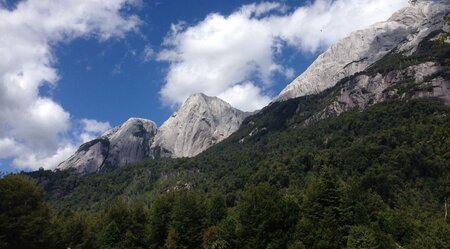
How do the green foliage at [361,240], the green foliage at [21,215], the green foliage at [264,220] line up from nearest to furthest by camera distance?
the green foliage at [361,240] < the green foliage at [21,215] < the green foliage at [264,220]

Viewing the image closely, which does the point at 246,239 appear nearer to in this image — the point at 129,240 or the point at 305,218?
the point at 305,218

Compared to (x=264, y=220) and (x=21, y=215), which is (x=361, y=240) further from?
(x=21, y=215)

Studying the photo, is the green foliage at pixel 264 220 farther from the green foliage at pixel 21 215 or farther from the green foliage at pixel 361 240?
the green foliage at pixel 21 215

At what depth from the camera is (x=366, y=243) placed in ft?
228

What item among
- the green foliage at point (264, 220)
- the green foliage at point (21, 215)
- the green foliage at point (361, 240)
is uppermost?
the green foliage at point (21, 215)

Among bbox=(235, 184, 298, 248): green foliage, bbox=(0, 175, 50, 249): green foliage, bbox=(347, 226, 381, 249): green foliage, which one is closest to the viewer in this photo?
bbox=(347, 226, 381, 249): green foliage

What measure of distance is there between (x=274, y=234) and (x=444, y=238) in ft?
93.8

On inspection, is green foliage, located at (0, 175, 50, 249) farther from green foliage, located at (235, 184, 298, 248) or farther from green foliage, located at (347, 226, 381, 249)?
green foliage, located at (347, 226, 381, 249)

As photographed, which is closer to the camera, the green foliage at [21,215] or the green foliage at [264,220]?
the green foliage at [21,215]

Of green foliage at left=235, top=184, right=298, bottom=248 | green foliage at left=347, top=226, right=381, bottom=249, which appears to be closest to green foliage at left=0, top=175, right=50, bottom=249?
green foliage at left=235, top=184, right=298, bottom=248

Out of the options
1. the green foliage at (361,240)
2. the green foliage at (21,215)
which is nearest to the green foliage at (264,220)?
the green foliage at (361,240)

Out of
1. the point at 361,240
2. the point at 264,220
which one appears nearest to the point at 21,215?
the point at 264,220

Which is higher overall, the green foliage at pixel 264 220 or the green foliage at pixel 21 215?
the green foliage at pixel 21 215

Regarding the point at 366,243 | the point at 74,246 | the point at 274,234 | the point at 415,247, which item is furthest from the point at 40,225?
the point at 415,247
